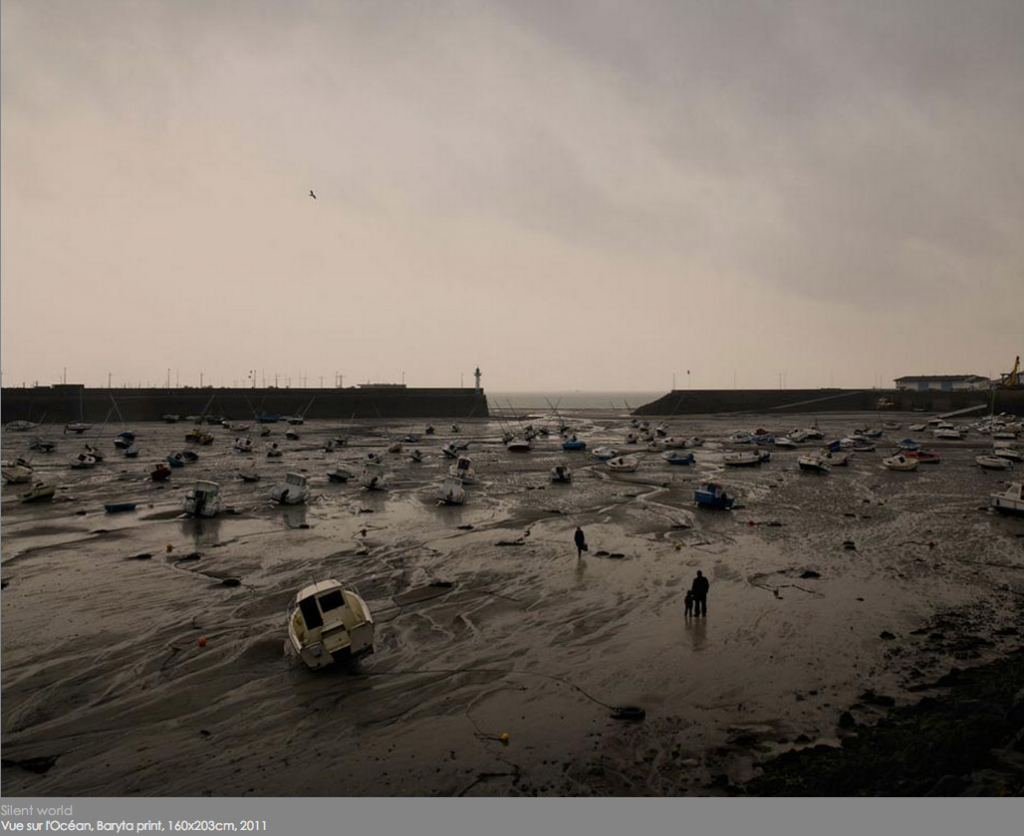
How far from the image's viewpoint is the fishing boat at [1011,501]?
1323 inches

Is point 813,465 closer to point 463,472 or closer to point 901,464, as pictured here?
point 901,464

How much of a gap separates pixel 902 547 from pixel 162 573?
3218 centimetres

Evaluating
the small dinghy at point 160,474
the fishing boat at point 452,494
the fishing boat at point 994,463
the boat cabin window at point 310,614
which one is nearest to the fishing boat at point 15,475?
the small dinghy at point 160,474

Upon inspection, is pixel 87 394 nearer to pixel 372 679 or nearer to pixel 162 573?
pixel 162 573

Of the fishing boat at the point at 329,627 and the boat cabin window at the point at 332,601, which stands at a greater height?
the boat cabin window at the point at 332,601

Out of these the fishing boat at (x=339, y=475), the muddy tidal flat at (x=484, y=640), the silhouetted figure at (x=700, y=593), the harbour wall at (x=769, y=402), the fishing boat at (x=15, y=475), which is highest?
the harbour wall at (x=769, y=402)

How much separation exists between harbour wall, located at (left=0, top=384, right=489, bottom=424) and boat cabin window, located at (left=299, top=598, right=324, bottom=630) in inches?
4731

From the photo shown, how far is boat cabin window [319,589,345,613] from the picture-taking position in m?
17.0

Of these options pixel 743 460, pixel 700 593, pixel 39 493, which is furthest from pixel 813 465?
pixel 39 493

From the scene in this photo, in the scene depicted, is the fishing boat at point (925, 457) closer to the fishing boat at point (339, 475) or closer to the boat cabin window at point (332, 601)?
the fishing boat at point (339, 475)

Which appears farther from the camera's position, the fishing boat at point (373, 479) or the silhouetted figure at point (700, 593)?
the fishing boat at point (373, 479)

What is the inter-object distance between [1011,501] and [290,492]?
139 ft

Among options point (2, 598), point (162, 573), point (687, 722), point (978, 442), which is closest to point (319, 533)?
point (162, 573)

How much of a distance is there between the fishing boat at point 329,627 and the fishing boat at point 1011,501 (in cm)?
3572
